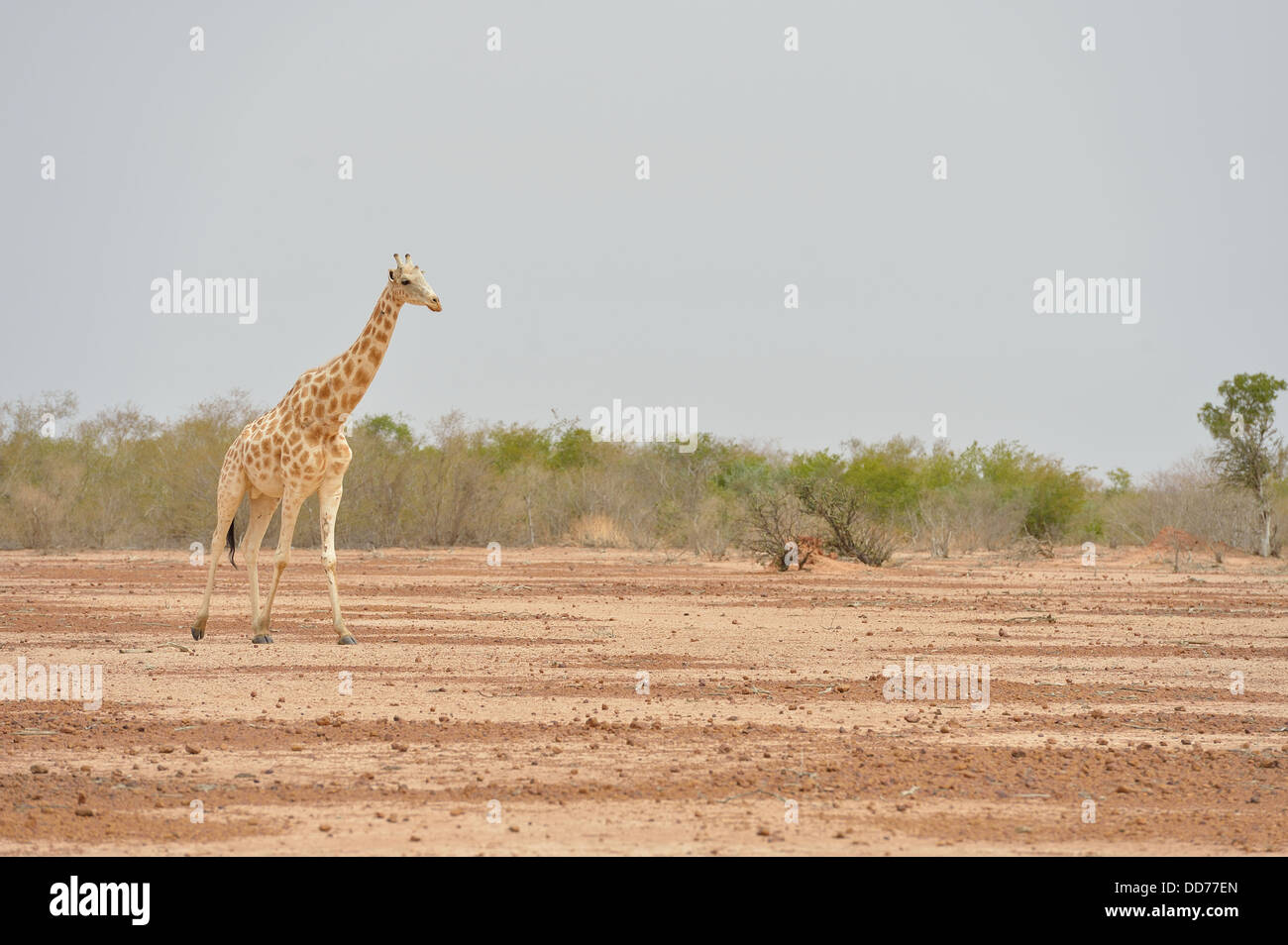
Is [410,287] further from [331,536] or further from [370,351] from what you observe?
[331,536]

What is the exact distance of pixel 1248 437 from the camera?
38312 millimetres

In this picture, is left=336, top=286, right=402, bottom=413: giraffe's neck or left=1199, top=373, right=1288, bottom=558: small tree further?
left=1199, top=373, right=1288, bottom=558: small tree

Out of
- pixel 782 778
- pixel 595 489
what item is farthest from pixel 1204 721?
pixel 595 489

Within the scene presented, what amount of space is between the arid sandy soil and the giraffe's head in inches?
140

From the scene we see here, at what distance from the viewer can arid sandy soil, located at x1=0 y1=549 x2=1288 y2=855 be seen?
21.4 feet

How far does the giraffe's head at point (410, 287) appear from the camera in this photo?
556 inches

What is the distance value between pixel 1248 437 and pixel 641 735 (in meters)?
34.0

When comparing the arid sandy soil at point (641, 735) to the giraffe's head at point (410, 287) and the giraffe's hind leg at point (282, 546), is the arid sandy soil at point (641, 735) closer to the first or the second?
the giraffe's hind leg at point (282, 546)

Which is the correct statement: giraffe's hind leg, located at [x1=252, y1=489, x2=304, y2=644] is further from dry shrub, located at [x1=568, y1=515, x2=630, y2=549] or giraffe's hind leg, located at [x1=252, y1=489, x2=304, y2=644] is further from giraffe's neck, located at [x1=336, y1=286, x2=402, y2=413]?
dry shrub, located at [x1=568, y1=515, x2=630, y2=549]

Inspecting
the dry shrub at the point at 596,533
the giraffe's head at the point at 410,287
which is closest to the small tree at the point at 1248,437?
the dry shrub at the point at 596,533

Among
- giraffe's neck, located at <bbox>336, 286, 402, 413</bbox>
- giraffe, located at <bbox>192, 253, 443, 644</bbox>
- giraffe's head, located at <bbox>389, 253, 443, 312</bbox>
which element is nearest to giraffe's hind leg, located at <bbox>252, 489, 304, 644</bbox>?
giraffe, located at <bbox>192, 253, 443, 644</bbox>

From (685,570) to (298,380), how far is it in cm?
1594
